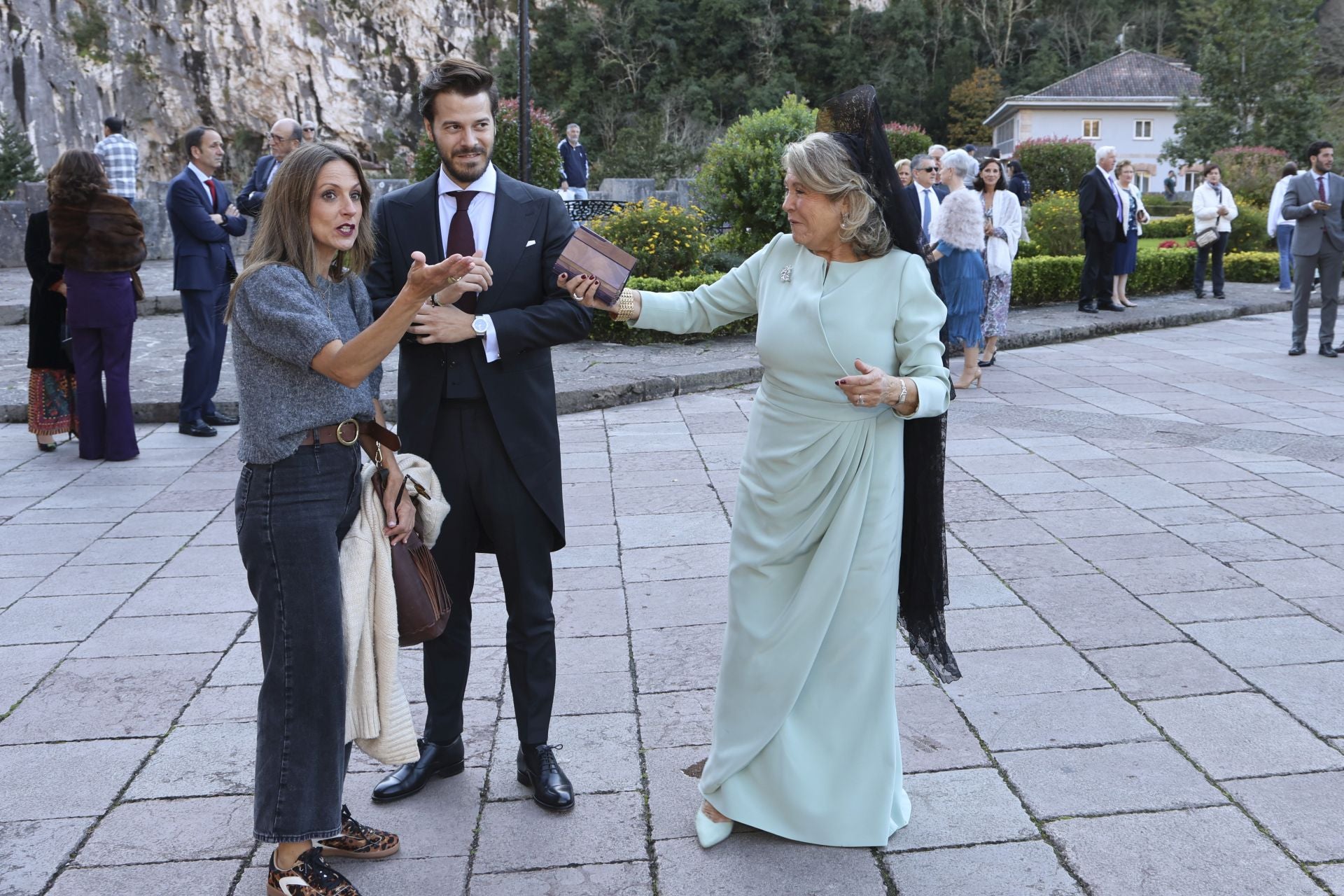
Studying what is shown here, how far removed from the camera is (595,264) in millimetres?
2846

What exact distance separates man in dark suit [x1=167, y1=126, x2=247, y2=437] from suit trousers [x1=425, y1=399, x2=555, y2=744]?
197 inches

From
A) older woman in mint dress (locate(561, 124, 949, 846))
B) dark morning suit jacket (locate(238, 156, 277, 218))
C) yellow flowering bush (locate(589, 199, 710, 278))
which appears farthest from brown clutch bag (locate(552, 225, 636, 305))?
yellow flowering bush (locate(589, 199, 710, 278))

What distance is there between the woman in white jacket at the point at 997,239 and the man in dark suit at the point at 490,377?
6901mm

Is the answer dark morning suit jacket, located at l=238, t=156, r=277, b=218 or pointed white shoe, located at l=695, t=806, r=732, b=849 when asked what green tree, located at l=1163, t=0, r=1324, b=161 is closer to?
dark morning suit jacket, located at l=238, t=156, r=277, b=218

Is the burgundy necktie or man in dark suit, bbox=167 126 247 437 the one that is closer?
the burgundy necktie

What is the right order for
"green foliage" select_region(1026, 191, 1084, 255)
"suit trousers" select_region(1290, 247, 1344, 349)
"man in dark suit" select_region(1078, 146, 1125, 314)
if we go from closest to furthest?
"suit trousers" select_region(1290, 247, 1344, 349) → "man in dark suit" select_region(1078, 146, 1125, 314) → "green foliage" select_region(1026, 191, 1084, 255)

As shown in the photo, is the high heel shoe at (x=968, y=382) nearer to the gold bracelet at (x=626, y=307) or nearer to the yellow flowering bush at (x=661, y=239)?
the yellow flowering bush at (x=661, y=239)

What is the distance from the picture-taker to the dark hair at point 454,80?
2713 millimetres

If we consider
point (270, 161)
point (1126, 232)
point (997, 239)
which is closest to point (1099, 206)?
point (1126, 232)

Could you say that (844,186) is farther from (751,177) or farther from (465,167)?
(751,177)

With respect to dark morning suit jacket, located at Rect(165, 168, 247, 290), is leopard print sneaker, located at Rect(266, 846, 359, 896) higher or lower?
lower

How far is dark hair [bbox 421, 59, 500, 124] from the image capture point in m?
2.71

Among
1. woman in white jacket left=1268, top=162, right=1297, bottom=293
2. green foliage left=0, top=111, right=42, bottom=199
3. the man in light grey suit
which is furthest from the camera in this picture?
green foliage left=0, top=111, right=42, bottom=199

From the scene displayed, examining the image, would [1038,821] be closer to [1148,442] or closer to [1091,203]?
[1148,442]
